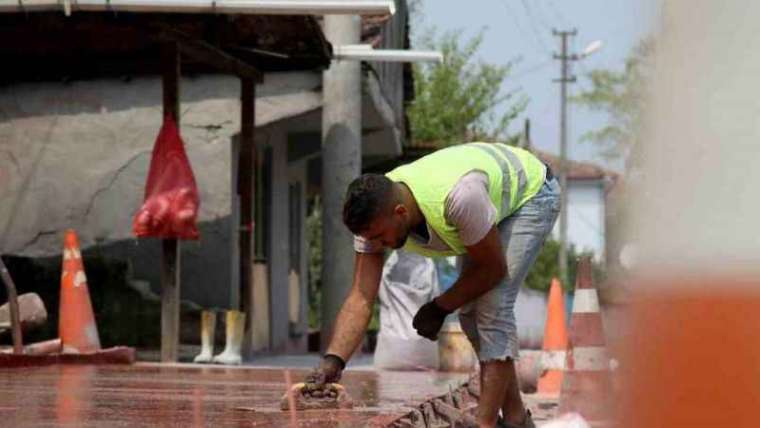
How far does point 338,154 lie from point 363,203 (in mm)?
9856

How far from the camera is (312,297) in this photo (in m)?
32.5

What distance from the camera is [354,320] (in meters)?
5.86

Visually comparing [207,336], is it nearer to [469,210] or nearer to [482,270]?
[482,270]

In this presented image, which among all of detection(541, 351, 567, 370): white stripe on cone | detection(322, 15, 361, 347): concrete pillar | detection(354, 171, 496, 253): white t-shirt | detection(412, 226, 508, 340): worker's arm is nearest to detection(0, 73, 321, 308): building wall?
detection(322, 15, 361, 347): concrete pillar

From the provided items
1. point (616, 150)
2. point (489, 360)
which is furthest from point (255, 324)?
point (616, 150)

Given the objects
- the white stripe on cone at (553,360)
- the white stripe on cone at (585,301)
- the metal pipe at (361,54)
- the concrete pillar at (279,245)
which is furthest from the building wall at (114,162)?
the white stripe on cone at (585,301)

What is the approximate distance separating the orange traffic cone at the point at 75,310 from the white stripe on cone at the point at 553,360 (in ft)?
10.9

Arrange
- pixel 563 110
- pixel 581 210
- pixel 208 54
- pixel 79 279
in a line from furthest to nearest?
1. pixel 581 210
2. pixel 563 110
3. pixel 208 54
4. pixel 79 279

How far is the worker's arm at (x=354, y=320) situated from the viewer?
5.79 meters

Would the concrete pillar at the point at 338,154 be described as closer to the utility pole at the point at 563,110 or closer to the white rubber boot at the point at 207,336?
the white rubber boot at the point at 207,336

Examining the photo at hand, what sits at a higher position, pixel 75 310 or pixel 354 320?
pixel 354 320

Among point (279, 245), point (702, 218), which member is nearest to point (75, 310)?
point (279, 245)

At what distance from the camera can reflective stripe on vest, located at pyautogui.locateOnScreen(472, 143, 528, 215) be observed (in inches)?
226

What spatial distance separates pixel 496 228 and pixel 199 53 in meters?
7.64
